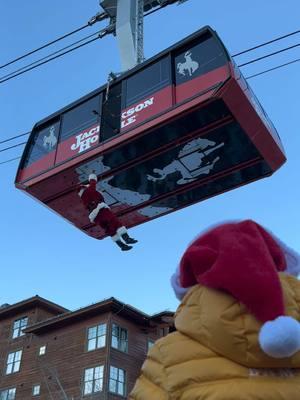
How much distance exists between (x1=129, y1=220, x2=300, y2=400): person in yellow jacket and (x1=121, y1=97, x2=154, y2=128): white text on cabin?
6.25 metres

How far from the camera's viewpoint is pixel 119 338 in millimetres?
23000

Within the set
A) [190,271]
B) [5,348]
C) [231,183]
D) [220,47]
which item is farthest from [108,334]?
[190,271]

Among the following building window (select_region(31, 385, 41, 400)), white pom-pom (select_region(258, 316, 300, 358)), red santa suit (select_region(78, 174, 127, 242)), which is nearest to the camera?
white pom-pom (select_region(258, 316, 300, 358))

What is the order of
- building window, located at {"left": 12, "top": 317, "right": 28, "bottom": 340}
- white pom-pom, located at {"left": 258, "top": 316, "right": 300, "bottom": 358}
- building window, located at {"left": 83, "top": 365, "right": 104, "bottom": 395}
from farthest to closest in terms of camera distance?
building window, located at {"left": 12, "top": 317, "right": 28, "bottom": 340}
building window, located at {"left": 83, "top": 365, "right": 104, "bottom": 395}
white pom-pom, located at {"left": 258, "top": 316, "right": 300, "bottom": 358}

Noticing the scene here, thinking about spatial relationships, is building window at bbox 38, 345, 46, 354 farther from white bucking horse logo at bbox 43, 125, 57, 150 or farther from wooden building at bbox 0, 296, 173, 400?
white bucking horse logo at bbox 43, 125, 57, 150

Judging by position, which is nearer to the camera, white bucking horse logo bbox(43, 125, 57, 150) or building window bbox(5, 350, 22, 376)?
white bucking horse logo bbox(43, 125, 57, 150)

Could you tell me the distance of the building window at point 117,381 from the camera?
2128 cm

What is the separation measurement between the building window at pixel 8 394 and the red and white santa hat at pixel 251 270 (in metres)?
24.4

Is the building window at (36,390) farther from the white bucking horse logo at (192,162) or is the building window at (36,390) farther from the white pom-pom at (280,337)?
the white pom-pom at (280,337)

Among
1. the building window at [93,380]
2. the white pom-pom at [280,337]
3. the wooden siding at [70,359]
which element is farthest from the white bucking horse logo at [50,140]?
the building window at [93,380]

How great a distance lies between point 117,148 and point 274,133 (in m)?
2.63

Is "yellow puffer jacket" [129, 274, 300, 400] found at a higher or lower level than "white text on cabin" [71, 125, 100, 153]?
lower

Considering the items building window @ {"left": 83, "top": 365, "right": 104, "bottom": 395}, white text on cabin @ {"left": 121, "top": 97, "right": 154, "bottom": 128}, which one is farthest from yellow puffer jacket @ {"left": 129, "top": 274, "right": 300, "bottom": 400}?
building window @ {"left": 83, "top": 365, "right": 104, "bottom": 395}

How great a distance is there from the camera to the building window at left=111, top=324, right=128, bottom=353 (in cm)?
2264
